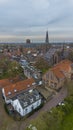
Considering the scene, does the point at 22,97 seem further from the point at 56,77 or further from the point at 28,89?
the point at 56,77

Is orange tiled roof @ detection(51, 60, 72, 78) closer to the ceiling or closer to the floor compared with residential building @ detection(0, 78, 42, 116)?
closer to the ceiling

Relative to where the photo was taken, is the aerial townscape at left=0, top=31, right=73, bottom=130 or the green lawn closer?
the green lawn

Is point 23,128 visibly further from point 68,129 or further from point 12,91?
point 12,91

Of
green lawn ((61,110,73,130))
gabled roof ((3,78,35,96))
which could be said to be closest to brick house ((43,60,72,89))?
gabled roof ((3,78,35,96))

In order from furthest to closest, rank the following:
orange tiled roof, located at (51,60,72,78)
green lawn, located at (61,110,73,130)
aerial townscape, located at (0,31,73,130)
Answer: orange tiled roof, located at (51,60,72,78)
aerial townscape, located at (0,31,73,130)
green lawn, located at (61,110,73,130)

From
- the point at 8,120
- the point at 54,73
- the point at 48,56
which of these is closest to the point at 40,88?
the point at 54,73

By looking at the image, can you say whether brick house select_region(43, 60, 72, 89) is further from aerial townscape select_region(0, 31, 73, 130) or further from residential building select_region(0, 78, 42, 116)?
residential building select_region(0, 78, 42, 116)

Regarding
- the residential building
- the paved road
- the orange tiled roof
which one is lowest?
the paved road

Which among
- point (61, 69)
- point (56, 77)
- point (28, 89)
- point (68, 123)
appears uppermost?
point (61, 69)

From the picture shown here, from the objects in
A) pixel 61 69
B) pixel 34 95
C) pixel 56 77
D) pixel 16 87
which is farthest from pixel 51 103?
pixel 61 69

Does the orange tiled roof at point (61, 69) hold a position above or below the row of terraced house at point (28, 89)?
above

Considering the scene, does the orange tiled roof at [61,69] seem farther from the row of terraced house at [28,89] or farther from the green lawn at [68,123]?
the green lawn at [68,123]

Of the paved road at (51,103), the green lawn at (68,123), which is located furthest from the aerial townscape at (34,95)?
the green lawn at (68,123)
